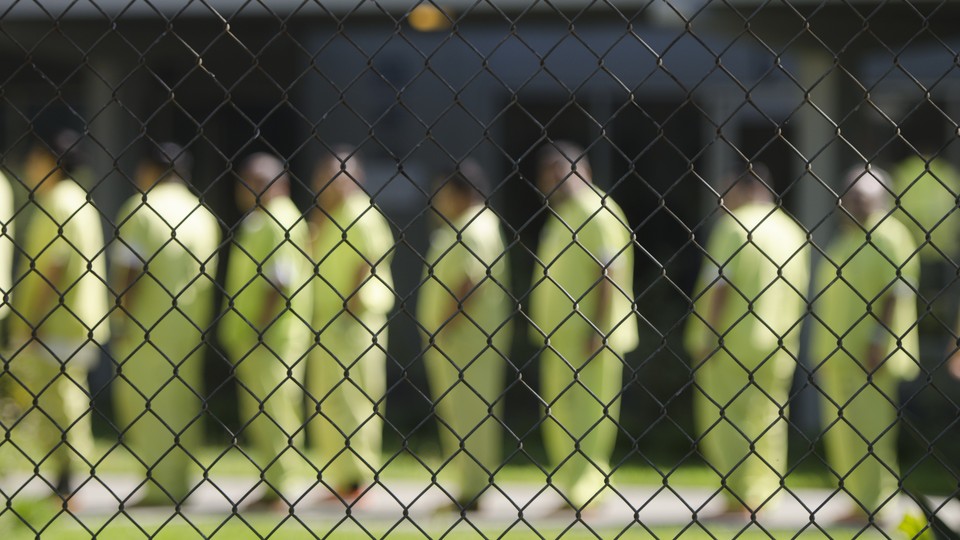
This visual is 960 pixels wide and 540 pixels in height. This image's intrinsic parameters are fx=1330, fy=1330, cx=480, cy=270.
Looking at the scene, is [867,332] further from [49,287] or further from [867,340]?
[49,287]

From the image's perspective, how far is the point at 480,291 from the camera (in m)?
7.64

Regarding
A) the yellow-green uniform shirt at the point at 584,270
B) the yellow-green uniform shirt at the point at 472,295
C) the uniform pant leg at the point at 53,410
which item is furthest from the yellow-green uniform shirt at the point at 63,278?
the yellow-green uniform shirt at the point at 584,270

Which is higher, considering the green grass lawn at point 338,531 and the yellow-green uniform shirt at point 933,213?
the yellow-green uniform shirt at point 933,213

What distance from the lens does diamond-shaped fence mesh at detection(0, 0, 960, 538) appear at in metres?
6.54

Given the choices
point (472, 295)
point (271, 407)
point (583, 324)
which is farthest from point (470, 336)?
point (271, 407)

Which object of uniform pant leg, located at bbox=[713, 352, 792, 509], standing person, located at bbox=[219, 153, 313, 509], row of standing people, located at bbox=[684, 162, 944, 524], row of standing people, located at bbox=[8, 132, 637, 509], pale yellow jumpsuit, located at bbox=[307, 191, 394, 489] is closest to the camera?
row of standing people, located at bbox=[684, 162, 944, 524]

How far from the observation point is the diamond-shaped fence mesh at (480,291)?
258 inches

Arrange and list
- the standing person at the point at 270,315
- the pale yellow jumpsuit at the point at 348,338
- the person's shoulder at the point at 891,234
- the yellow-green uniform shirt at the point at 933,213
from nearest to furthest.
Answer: the person's shoulder at the point at 891,234 → the standing person at the point at 270,315 → the pale yellow jumpsuit at the point at 348,338 → the yellow-green uniform shirt at the point at 933,213

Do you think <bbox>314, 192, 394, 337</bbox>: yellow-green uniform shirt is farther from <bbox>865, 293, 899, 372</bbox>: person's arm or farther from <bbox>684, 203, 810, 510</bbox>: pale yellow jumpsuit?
<bbox>865, 293, 899, 372</bbox>: person's arm

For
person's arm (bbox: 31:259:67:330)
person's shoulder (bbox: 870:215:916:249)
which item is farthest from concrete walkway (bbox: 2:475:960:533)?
person's shoulder (bbox: 870:215:916:249)

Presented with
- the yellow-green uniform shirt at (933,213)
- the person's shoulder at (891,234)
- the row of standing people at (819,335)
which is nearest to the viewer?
the person's shoulder at (891,234)

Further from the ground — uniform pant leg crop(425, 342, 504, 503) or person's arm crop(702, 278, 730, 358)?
person's arm crop(702, 278, 730, 358)

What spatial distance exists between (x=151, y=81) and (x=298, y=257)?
6417 millimetres

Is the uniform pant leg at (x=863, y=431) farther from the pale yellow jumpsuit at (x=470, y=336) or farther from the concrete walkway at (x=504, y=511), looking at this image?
the pale yellow jumpsuit at (x=470, y=336)
